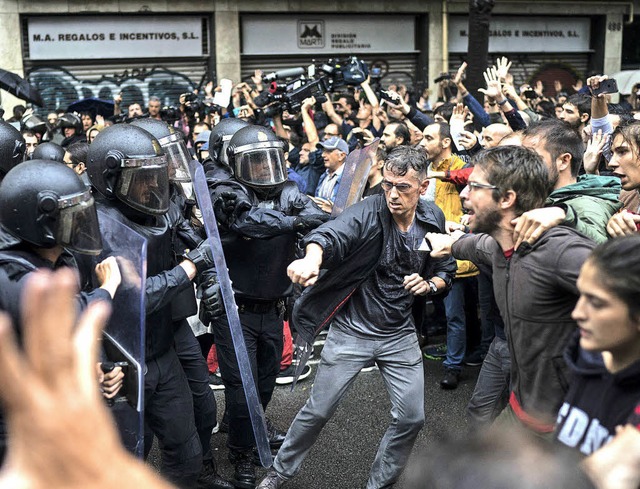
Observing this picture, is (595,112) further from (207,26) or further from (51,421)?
(207,26)

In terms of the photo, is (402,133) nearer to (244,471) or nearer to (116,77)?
(244,471)

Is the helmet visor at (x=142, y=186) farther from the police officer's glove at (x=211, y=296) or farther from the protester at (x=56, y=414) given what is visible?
the protester at (x=56, y=414)

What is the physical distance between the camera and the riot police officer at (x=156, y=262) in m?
3.72

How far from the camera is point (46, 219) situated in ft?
9.77

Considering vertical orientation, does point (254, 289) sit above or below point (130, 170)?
below

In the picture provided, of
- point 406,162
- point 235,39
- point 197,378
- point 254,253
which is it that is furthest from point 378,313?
point 235,39

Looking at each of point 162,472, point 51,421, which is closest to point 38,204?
point 162,472

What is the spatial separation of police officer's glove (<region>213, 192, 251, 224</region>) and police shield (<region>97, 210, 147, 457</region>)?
1.21 m

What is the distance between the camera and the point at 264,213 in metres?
4.52

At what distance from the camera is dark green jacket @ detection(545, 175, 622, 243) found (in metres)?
3.45

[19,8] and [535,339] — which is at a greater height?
[19,8]

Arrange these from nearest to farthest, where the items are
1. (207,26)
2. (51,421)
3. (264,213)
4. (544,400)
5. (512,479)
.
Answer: (51,421) → (512,479) → (544,400) → (264,213) → (207,26)

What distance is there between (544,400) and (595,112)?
3.27m

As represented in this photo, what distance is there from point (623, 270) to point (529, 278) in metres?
0.96
